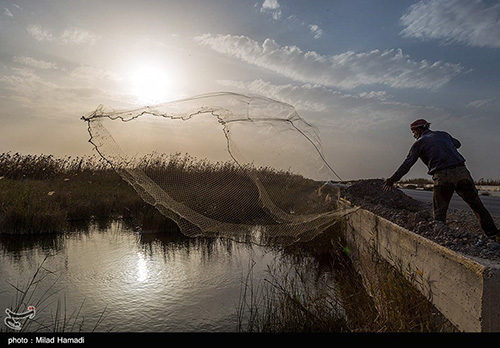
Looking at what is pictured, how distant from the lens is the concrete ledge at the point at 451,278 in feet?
9.23

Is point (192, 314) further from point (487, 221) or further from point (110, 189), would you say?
point (110, 189)

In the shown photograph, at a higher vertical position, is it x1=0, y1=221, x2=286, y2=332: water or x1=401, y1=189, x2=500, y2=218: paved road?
x1=401, y1=189, x2=500, y2=218: paved road

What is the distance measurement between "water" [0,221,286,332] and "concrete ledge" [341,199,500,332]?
7.71 ft

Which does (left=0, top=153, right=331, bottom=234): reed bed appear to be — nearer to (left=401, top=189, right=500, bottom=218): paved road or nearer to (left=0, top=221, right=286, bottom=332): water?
(left=0, top=221, right=286, bottom=332): water

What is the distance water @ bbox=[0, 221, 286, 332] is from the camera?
17.8ft

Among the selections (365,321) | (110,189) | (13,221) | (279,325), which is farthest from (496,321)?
(110,189)

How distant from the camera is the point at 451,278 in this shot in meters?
3.34

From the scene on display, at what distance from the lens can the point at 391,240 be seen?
17.2 feet

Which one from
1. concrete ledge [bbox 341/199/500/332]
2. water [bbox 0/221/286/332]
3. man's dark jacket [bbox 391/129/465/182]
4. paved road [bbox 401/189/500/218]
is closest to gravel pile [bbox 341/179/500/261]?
concrete ledge [bbox 341/199/500/332]

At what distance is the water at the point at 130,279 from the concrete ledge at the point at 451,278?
7.71 feet

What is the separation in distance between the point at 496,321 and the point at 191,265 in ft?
21.0

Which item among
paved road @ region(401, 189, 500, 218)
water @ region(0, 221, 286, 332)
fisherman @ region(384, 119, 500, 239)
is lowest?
water @ region(0, 221, 286, 332)

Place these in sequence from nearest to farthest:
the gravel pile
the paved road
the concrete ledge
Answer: the concrete ledge → the gravel pile → the paved road

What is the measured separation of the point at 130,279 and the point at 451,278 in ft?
18.1
